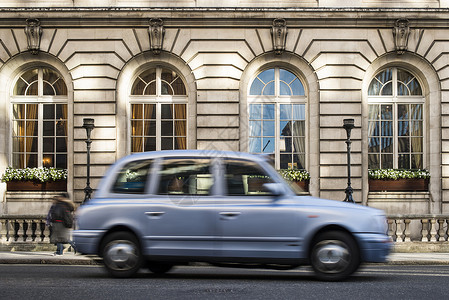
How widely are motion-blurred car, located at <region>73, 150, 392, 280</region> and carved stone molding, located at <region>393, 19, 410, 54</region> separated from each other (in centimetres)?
1364

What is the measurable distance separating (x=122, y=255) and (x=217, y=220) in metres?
1.51

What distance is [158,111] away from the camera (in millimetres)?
22031

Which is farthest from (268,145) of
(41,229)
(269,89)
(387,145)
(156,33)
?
(41,229)

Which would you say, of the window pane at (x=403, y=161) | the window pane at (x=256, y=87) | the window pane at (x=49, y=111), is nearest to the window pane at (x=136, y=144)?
the window pane at (x=49, y=111)

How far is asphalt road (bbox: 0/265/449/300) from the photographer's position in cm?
748

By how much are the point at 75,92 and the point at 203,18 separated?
504 centimetres

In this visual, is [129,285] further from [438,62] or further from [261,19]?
[438,62]

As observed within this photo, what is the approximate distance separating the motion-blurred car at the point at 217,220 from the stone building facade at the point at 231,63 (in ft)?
39.3

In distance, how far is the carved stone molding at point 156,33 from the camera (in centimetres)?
2122

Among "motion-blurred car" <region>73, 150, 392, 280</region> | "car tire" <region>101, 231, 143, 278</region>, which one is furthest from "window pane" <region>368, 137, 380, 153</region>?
"car tire" <region>101, 231, 143, 278</region>

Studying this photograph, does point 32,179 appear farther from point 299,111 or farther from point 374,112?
point 374,112

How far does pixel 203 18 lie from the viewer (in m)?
21.3

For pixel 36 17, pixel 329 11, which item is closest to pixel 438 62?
pixel 329 11

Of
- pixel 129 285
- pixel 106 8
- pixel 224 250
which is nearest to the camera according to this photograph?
pixel 129 285
